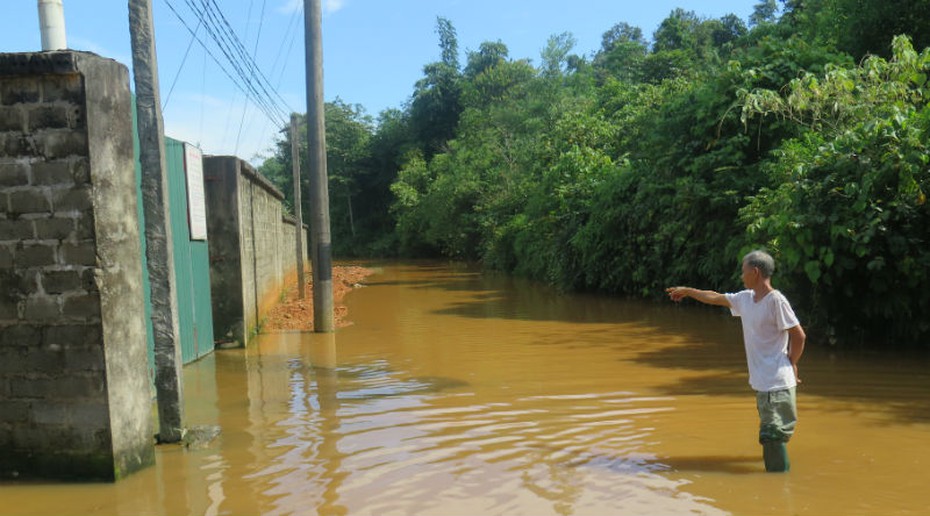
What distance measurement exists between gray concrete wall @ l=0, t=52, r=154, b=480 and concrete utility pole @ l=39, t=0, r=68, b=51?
0.64 m

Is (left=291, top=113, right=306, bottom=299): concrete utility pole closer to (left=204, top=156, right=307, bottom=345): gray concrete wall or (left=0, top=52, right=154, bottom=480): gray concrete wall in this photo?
(left=204, top=156, right=307, bottom=345): gray concrete wall

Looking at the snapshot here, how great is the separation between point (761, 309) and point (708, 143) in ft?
33.5

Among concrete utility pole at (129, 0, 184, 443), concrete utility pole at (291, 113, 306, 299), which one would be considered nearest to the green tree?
concrete utility pole at (291, 113, 306, 299)

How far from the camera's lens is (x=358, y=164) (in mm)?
65562

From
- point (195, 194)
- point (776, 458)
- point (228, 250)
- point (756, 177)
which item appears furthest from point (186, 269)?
point (756, 177)

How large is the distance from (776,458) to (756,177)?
9.70 meters

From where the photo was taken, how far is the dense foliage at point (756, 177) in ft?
30.0

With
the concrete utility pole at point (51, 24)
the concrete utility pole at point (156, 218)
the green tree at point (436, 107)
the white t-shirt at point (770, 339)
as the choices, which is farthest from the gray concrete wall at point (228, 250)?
the green tree at point (436, 107)

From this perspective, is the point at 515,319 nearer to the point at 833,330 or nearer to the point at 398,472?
the point at 833,330

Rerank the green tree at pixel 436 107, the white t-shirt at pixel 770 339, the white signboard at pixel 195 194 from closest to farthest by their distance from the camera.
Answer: the white t-shirt at pixel 770 339, the white signboard at pixel 195 194, the green tree at pixel 436 107

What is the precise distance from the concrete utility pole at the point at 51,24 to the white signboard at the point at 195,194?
3411 millimetres

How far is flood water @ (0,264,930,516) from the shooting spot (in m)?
4.58

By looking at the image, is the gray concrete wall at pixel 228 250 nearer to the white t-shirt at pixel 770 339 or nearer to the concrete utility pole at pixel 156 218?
the concrete utility pole at pixel 156 218

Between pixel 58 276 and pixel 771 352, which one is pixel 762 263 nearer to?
pixel 771 352
